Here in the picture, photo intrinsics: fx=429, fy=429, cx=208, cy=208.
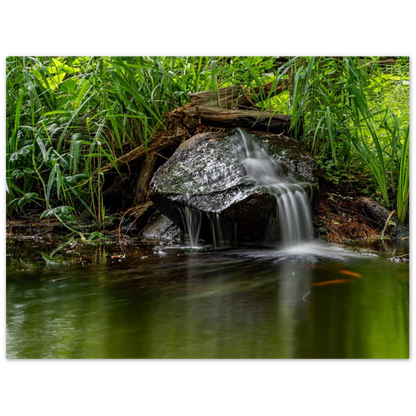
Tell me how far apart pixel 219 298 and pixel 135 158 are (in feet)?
7.72

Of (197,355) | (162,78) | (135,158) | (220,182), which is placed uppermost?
(162,78)

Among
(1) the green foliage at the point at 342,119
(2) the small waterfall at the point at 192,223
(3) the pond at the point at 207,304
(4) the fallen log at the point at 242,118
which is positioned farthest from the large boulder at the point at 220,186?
(1) the green foliage at the point at 342,119

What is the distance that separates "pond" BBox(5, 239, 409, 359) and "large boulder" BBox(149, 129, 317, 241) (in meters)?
0.26

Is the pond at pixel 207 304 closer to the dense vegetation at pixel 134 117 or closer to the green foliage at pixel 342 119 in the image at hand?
the dense vegetation at pixel 134 117

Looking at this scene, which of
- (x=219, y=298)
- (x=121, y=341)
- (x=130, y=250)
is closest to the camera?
(x=121, y=341)

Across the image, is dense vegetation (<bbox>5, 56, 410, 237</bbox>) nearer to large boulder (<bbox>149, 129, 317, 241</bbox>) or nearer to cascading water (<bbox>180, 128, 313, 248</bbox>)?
large boulder (<bbox>149, 129, 317, 241</bbox>)

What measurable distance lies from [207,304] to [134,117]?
85.9 inches

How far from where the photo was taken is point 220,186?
337 centimetres

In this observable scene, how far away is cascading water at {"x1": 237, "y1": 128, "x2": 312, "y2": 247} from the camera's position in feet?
10.8

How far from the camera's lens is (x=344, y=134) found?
13.0 ft
